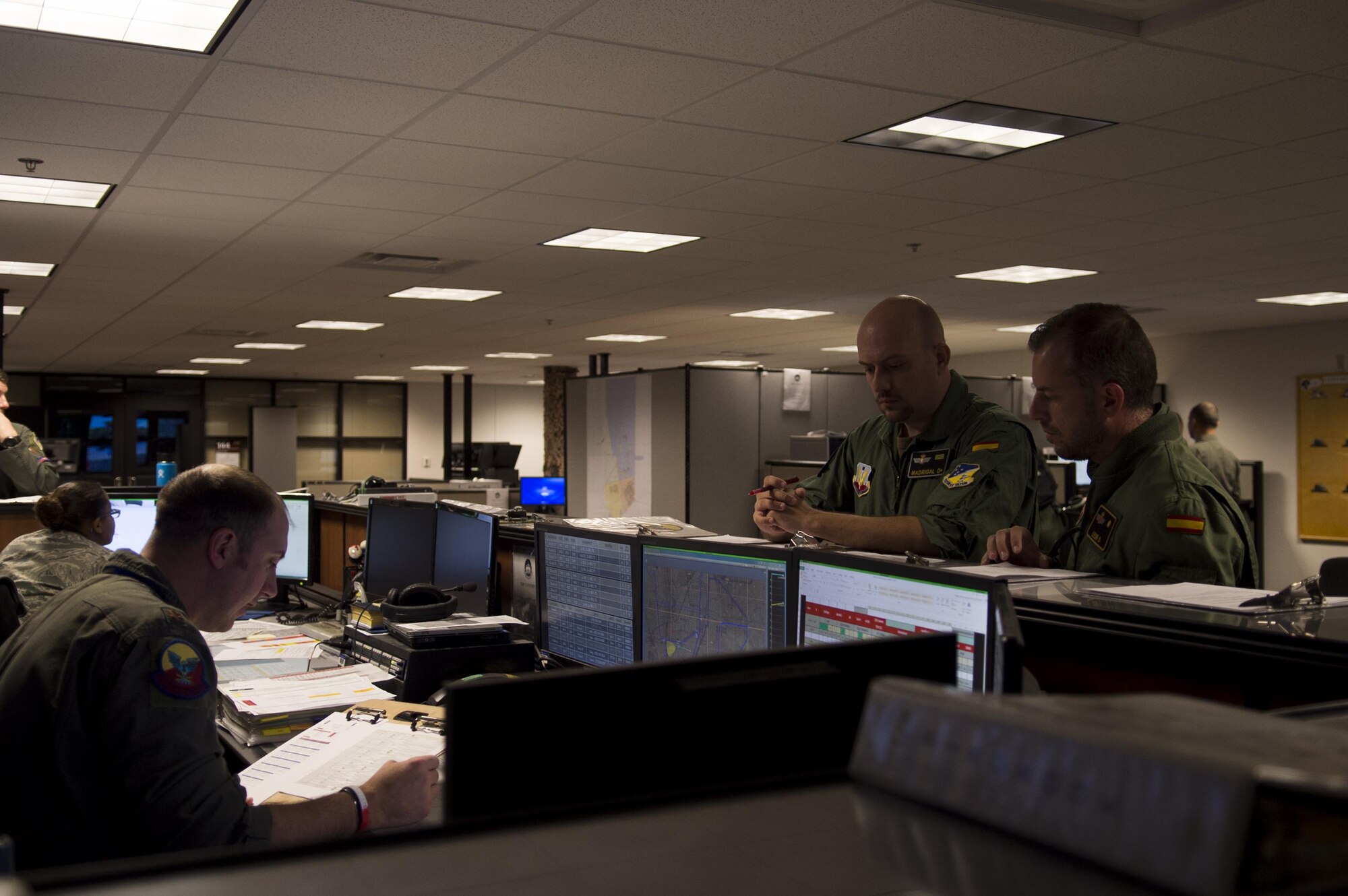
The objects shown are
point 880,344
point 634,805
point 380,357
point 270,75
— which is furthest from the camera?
point 380,357

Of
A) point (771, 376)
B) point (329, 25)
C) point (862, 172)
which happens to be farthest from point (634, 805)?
point (771, 376)

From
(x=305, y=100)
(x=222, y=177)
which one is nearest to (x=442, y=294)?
(x=222, y=177)

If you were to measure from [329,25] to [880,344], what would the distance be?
167 cm

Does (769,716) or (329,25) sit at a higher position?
(329,25)

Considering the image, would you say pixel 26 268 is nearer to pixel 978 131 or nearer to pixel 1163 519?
pixel 978 131

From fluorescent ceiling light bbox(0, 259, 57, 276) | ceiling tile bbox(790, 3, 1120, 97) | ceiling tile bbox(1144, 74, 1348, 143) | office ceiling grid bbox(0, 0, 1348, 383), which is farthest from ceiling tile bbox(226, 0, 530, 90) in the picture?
fluorescent ceiling light bbox(0, 259, 57, 276)

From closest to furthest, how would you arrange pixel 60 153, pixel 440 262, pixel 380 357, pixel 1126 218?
pixel 60 153
pixel 1126 218
pixel 440 262
pixel 380 357

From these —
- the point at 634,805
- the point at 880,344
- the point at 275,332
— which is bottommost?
the point at 634,805

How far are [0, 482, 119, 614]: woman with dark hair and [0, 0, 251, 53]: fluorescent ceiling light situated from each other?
5.15 ft

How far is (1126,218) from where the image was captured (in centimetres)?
521

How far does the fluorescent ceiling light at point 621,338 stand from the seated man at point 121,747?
886 centimetres

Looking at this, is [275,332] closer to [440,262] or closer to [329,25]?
[440,262]

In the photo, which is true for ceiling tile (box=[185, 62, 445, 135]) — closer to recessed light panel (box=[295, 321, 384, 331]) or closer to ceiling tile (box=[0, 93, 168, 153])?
ceiling tile (box=[0, 93, 168, 153])

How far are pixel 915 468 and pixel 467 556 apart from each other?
1.22m
